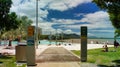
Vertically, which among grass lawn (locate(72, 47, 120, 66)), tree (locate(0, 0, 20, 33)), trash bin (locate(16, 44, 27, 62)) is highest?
tree (locate(0, 0, 20, 33))

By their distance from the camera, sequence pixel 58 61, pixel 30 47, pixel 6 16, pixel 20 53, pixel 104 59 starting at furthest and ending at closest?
pixel 6 16 < pixel 104 59 < pixel 58 61 < pixel 20 53 < pixel 30 47

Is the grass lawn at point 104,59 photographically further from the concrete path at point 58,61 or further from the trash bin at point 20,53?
the trash bin at point 20,53

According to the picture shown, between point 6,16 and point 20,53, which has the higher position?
point 6,16

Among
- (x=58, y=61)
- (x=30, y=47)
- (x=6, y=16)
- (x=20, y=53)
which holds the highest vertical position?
(x=6, y=16)

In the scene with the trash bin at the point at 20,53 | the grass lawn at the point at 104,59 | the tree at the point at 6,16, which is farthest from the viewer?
the tree at the point at 6,16

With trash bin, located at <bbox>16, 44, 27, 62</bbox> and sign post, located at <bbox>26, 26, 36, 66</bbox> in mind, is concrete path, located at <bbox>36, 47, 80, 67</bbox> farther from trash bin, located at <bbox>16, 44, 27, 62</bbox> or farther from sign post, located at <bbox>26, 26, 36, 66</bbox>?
trash bin, located at <bbox>16, 44, 27, 62</bbox>

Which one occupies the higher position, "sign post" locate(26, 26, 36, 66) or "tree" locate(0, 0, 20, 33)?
"tree" locate(0, 0, 20, 33)

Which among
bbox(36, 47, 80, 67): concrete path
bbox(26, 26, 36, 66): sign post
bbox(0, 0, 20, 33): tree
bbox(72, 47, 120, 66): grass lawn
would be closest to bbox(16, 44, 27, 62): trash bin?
bbox(36, 47, 80, 67): concrete path

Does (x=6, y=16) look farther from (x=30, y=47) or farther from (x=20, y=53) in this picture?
(x=30, y=47)

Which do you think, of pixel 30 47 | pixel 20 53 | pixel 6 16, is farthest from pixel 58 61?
pixel 6 16

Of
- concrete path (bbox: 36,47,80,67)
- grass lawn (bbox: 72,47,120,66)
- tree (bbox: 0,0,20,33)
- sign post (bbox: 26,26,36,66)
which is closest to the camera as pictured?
sign post (bbox: 26,26,36,66)

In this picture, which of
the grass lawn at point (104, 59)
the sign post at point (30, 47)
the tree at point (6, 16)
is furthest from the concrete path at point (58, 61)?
the tree at point (6, 16)

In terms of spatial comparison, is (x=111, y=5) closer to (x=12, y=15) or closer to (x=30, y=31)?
(x=30, y=31)

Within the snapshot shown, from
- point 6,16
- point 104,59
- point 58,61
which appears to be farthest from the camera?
point 6,16
